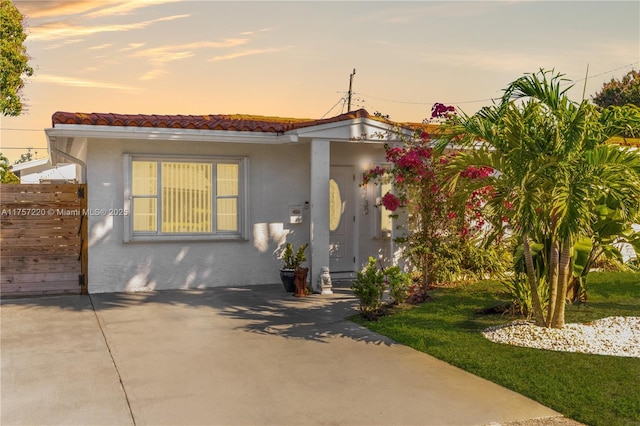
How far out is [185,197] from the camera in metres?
12.8

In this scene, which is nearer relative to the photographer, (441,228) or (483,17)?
(441,228)

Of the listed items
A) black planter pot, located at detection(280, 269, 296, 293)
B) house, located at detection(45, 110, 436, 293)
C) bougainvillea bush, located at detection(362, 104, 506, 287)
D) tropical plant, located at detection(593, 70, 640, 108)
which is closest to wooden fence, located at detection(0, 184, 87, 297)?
house, located at detection(45, 110, 436, 293)

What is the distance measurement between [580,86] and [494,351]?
3303 millimetres

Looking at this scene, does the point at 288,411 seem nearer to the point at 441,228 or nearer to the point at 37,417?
the point at 37,417

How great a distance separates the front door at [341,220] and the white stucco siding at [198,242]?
0.60m

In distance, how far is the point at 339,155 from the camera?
45.4 ft

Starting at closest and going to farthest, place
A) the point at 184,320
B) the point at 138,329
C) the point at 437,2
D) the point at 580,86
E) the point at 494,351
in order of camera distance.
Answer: the point at 494,351 < the point at 580,86 < the point at 138,329 < the point at 184,320 < the point at 437,2

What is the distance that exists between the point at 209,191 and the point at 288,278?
2.31 metres

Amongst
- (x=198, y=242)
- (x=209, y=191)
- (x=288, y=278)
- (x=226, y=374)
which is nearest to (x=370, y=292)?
(x=288, y=278)

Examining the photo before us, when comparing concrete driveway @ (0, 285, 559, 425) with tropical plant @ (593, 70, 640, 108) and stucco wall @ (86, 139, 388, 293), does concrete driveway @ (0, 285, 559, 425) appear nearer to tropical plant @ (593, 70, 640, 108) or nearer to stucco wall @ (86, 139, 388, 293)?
stucco wall @ (86, 139, 388, 293)

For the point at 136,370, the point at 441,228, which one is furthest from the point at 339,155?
the point at 136,370

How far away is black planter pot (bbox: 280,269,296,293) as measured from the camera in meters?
12.1

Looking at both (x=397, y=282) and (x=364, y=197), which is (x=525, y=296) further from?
(x=364, y=197)

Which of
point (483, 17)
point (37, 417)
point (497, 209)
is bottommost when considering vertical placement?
point (37, 417)
